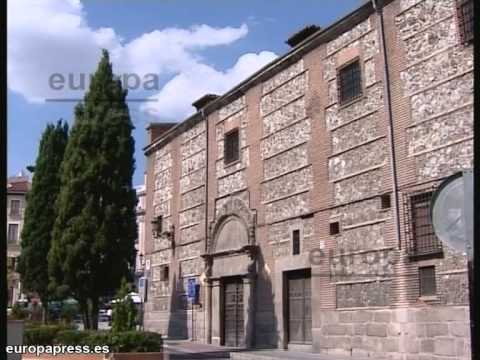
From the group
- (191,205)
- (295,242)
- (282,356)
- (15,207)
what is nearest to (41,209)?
(191,205)

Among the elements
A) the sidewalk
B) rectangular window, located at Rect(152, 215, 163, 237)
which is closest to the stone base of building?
the sidewalk

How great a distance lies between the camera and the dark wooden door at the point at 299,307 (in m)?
17.7

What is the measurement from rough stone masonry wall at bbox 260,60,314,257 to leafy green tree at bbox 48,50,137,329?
4.95 m

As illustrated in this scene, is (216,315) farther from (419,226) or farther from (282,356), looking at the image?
(419,226)

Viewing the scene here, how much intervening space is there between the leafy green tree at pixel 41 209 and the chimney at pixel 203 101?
6.57m

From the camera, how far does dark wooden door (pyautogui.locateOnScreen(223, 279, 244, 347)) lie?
20656 mm

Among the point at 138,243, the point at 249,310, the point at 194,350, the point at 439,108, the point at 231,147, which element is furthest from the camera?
the point at 138,243

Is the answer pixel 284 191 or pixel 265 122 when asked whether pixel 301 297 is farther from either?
pixel 265 122

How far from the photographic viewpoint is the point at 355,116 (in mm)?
16266

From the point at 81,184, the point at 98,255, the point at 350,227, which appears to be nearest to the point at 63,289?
the point at 98,255

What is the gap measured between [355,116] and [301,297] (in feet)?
16.9

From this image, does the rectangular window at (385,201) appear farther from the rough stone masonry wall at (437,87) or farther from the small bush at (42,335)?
the small bush at (42,335)

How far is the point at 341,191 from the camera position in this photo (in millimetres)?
16500

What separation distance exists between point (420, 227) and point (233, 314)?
875 centimetres
